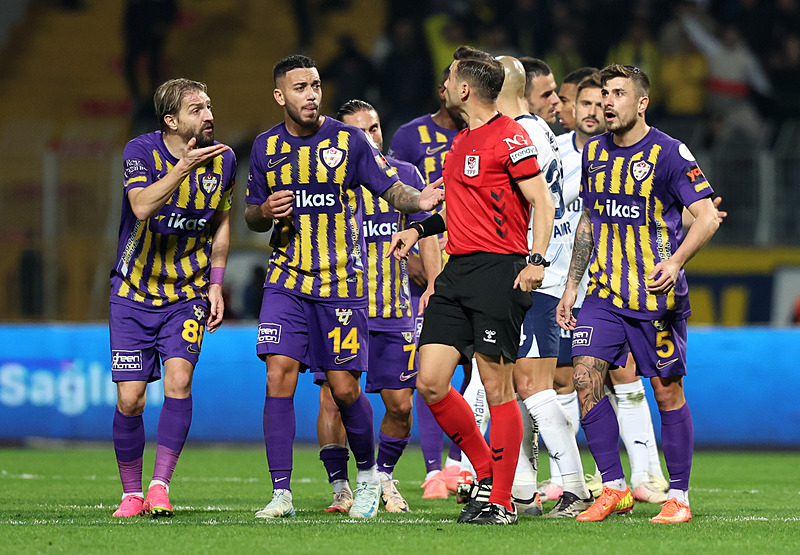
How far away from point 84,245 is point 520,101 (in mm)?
9104

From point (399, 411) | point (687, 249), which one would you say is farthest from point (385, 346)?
point (687, 249)

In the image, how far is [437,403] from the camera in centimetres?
563

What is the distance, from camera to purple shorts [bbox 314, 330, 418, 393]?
693 centimetres

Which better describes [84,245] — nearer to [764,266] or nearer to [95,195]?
[95,195]

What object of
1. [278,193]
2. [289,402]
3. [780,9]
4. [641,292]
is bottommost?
[289,402]

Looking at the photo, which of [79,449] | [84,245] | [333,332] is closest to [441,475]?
[333,332]

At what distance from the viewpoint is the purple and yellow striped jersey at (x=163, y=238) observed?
6.16 metres

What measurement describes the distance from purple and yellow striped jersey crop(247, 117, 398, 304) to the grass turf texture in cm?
120

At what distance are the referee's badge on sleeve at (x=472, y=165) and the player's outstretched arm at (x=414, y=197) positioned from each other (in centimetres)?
26

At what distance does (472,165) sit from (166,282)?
1.73 m

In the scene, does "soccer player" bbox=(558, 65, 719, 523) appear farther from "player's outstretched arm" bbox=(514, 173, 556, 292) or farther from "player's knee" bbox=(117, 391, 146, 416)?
"player's knee" bbox=(117, 391, 146, 416)

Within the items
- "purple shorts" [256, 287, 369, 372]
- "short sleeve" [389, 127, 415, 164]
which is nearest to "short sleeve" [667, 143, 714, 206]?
"purple shorts" [256, 287, 369, 372]

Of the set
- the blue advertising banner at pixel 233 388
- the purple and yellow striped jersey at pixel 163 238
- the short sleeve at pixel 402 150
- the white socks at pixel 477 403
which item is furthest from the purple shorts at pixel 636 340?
the blue advertising banner at pixel 233 388

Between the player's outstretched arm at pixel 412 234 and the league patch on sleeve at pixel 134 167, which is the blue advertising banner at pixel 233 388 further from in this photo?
the player's outstretched arm at pixel 412 234
